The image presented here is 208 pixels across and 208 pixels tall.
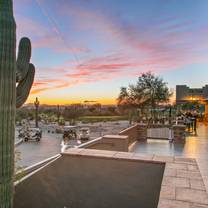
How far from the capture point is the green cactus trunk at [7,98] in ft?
7.13

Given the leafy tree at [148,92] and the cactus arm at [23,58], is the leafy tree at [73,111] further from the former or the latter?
Answer: the cactus arm at [23,58]

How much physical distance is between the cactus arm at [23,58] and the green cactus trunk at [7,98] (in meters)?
0.52

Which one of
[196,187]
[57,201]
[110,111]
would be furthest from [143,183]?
[110,111]

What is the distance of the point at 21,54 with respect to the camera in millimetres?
2818

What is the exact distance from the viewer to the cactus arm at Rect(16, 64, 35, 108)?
2.81 metres

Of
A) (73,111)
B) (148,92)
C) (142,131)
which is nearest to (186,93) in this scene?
(148,92)

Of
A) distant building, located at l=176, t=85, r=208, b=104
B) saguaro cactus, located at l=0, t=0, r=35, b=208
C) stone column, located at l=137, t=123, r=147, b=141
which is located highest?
distant building, located at l=176, t=85, r=208, b=104

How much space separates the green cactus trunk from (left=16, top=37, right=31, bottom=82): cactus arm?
521 millimetres

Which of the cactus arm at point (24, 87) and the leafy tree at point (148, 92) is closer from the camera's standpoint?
→ the cactus arm at point (24, 87)

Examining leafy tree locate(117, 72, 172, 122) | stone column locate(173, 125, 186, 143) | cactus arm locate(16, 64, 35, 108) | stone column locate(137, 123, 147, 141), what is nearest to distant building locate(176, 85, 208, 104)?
leafy tree locate(117, 72, 172, 122)

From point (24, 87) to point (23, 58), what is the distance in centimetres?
39

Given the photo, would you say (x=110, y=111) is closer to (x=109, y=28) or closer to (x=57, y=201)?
(x=109, y=28)

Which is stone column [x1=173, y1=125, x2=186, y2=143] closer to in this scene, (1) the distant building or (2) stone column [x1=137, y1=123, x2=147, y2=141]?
(2) stone column [x1=137, y1=123, x2=147, y2=141]

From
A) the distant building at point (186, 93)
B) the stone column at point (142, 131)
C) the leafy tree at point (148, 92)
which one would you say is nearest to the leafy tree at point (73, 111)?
the leafy tree at point (148, 92)
